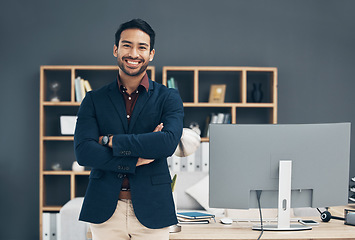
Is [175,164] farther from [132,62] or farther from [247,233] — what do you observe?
[132,62]

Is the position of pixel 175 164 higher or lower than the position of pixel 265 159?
lower

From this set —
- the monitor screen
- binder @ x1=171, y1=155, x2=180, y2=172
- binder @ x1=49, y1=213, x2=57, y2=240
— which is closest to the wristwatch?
the monitor screen

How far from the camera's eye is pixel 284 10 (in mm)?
4754

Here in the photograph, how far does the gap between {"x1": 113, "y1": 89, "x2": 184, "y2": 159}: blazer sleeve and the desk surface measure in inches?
19.8

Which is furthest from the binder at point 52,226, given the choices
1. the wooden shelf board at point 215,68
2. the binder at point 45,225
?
the wooden shelf board at point 215,68

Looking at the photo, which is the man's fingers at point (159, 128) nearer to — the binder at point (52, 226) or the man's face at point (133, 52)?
the man's face at point (133, 52)

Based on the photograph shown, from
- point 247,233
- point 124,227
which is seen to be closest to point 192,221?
point 247,233

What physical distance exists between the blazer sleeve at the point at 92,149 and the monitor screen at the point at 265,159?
1.71 feet

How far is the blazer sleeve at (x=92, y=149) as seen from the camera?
166 cm

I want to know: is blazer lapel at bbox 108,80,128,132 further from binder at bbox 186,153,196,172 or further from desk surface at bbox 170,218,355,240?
binder at bbox 186,153,196,172

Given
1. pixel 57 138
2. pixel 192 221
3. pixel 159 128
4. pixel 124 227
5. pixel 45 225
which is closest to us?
pixel 124 227

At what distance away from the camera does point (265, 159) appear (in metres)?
2.04

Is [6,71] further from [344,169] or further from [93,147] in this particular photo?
[344,169]

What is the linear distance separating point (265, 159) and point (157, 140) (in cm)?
62
